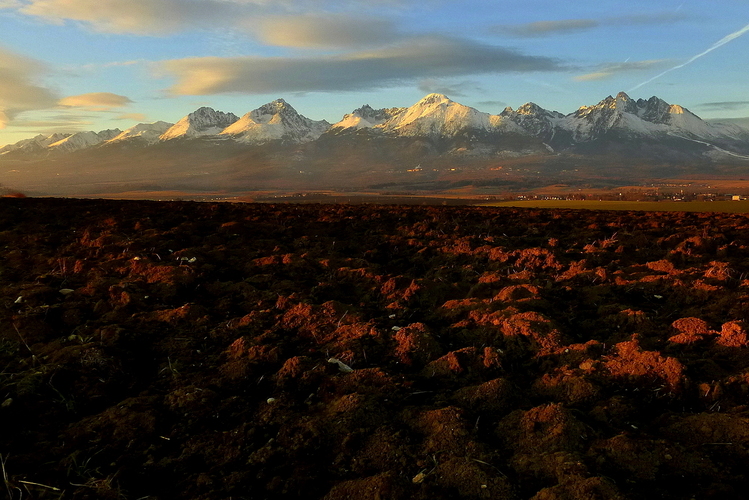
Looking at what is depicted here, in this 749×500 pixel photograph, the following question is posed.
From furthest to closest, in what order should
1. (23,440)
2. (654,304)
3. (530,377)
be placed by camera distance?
1. (654,304)
2. (530,377)
3. (23,440)

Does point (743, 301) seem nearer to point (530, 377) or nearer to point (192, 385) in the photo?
point (530, 377)

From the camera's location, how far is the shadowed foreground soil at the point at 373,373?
2.94m

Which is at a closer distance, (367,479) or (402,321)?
(367,479)

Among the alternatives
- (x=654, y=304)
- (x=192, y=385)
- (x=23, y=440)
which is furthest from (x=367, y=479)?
(x=654, y=304)

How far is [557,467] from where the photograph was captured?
9.38 ft

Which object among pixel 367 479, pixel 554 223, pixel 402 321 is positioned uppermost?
pixel 554 223

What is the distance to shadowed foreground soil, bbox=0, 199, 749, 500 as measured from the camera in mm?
2936

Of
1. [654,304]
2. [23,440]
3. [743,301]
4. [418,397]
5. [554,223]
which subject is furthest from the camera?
[554,223]

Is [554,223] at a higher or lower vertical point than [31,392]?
higher

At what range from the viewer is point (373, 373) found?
4.16 m

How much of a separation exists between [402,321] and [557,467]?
9.32 ft

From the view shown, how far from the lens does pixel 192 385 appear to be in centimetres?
403

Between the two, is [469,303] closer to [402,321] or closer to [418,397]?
[402,321]

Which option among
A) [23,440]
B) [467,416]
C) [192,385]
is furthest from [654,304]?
[23,440]
